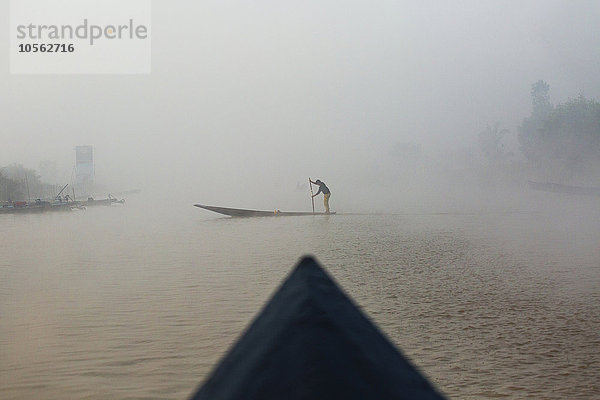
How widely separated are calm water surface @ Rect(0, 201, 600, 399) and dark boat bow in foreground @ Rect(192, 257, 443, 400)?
4238 millimetres

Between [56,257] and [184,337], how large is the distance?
10.9 meters

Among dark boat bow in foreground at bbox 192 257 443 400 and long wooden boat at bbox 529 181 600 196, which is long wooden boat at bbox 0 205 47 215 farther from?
dark boat bow in foreground at bbox 192 257 443 400

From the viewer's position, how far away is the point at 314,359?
92 cm

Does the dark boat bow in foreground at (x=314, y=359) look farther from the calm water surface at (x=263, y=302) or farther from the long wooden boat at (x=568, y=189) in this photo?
the long wooden boat at (x=568, y=189)

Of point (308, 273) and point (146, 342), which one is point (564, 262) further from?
point (308, 273)

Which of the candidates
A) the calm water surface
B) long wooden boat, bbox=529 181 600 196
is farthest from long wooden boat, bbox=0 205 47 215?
long wooden boat, bbox=529 181 600 196

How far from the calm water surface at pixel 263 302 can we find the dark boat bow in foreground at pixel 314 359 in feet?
13.9

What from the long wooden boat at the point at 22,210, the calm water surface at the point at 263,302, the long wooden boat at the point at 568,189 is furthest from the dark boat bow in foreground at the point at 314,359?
the long wooden boat at the point at 22,210

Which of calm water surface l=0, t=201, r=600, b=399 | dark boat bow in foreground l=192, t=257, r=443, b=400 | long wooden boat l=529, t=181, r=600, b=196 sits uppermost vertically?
long wooden boat l=529, t=181, r=600, b=196

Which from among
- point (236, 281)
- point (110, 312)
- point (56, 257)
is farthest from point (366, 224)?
point (110, 312)

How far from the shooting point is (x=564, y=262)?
13492 millimetres

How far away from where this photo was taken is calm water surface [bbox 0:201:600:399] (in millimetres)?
5461

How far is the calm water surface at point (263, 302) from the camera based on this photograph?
546 centimetres

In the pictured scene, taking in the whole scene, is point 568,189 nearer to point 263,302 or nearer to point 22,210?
point 22,210
